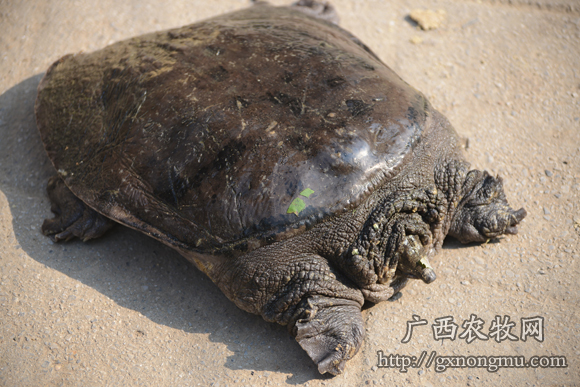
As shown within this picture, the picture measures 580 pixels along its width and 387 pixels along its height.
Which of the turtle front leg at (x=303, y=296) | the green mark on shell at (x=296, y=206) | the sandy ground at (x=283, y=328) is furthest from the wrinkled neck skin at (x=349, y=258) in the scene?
the sandy ground at (x=283, y=328)

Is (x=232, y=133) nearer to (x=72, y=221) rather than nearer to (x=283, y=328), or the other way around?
(x=283, y=328)

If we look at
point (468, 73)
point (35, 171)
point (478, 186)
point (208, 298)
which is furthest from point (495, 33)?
point (35, 171)

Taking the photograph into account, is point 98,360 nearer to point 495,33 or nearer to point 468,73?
point 468,73

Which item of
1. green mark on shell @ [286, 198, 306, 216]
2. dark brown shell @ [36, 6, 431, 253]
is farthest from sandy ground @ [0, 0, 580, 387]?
green mark on shell @ [286, 198, 306, 216]

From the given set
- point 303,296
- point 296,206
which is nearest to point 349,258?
point 303,296

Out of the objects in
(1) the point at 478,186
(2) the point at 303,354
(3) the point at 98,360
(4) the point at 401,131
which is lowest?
(3) the point at 98,360

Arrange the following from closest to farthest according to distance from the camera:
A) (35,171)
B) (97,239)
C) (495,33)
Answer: (97,239) → (35,171) → (495,33)

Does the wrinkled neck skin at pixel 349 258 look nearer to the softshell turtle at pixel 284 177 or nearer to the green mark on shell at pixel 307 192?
the softshell turtle at pixel 284 177
